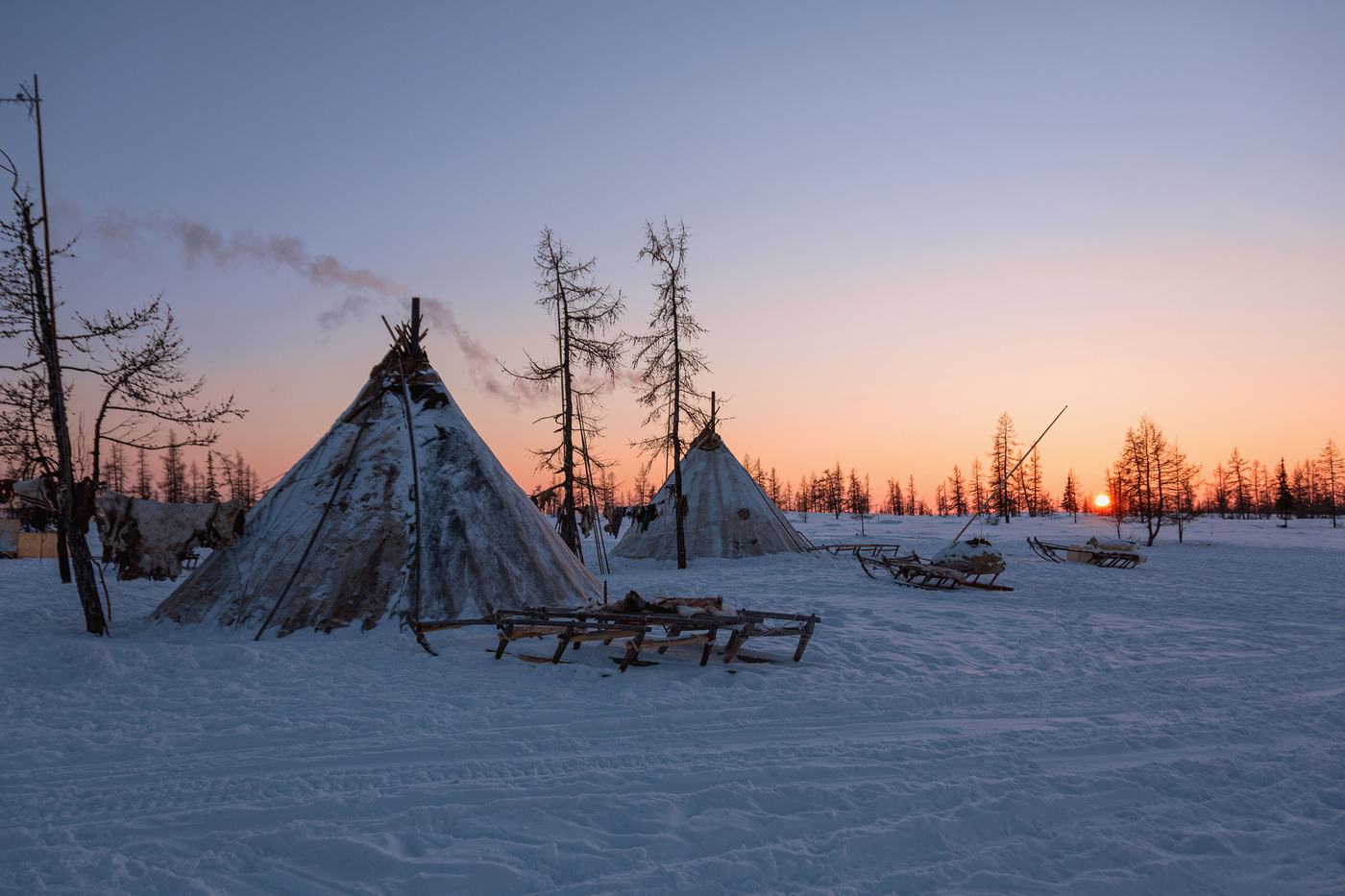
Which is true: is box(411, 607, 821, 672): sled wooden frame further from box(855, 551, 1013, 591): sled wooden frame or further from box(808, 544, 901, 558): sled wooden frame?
box(808, 544, 901, 558): sled wooden frame

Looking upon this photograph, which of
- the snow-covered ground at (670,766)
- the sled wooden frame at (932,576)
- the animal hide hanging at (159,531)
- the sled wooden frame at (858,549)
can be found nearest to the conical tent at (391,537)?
the animal hide hanging at (159,531)

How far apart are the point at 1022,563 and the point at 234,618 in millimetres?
20676

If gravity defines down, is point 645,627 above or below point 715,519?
below

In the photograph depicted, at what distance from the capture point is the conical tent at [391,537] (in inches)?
356

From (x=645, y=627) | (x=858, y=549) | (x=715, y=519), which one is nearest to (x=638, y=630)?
(x=645, y=627)

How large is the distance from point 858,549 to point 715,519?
18.5ft

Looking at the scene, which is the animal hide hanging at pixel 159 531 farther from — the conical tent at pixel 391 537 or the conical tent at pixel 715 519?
the conical tent at pixel 715 519

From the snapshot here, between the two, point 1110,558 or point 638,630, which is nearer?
point 638,630

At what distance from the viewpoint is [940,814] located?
13.0ft

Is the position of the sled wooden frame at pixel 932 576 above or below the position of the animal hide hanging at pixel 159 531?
below

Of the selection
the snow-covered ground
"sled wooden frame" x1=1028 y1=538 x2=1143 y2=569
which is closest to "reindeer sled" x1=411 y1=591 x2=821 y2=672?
the snow-covered ground

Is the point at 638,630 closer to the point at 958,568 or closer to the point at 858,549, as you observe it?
the point at 958,568

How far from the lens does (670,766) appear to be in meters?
4.62

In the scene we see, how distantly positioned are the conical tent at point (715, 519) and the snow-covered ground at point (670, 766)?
11.6m
